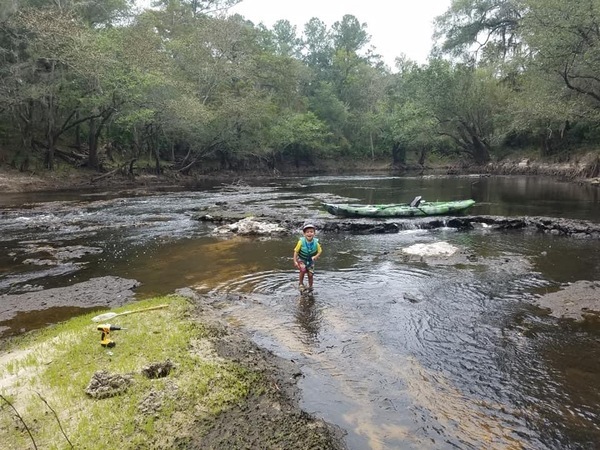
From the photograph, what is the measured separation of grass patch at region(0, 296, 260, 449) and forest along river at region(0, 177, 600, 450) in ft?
4.08

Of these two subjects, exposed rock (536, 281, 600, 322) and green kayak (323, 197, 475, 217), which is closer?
exposed rock (536, 281, 600, 322)

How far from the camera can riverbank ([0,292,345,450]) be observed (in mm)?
4184

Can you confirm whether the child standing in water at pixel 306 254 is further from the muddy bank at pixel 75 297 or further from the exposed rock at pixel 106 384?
the exposed rock at pixel 106 384

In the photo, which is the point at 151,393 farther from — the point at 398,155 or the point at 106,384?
the point at 398,155

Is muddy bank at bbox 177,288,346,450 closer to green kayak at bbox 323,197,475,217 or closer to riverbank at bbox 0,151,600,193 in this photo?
green kayak at bbox 323,197,475,217

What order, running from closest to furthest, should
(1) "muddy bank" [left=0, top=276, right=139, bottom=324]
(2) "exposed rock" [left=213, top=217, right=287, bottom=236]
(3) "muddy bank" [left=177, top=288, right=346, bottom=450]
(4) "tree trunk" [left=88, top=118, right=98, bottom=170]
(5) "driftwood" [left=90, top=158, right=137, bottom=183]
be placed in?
(3) "muddy bank" [left=177, top=288, right=346, bottom=450]
(1) "muddy bank" [left=0, top=276, right=139, bottom=324]
(2) "exposed rock" [left=213, top=217, right=287, bottom=236]
(5) "driftwood" [left=90, top=158, right=137, bottom=183]
(4) "tree trunk" [left=88, top=118, right=98, bottom=170]

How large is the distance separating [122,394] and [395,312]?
543cm

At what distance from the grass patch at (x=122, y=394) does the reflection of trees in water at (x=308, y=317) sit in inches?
69.2

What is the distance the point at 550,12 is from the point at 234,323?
974 inches

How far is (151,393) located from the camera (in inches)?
187

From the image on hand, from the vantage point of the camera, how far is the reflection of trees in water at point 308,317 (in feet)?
24.2

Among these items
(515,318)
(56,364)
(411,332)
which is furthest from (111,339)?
(515,318)

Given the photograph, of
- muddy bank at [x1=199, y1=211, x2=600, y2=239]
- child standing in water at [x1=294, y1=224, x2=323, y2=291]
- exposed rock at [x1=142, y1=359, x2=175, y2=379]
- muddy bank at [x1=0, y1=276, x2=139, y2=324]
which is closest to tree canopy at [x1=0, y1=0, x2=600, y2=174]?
muddy bank at [x1=199, y1=211, x2=600, y2=239]

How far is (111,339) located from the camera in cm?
603
